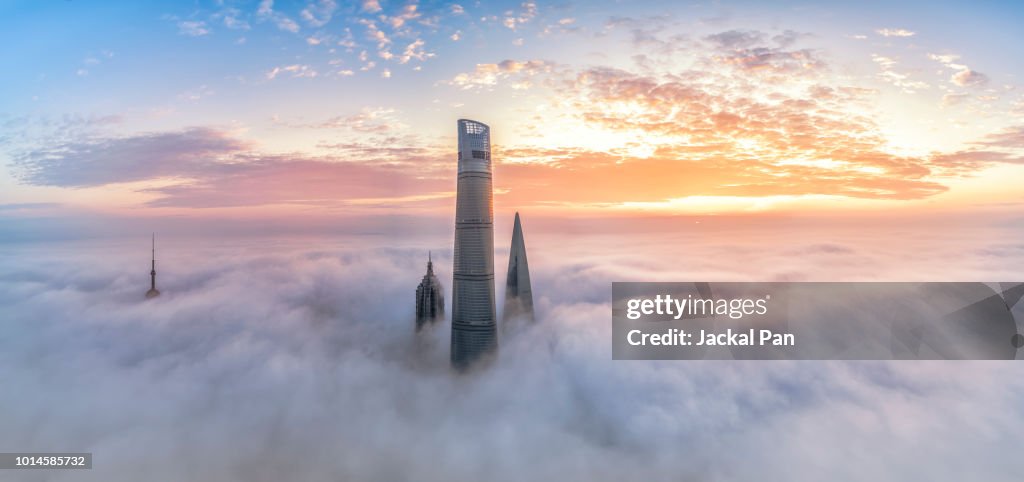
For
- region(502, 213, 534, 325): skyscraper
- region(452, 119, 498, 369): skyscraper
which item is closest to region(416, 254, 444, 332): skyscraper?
region(502, 213, 534, 325): skyscraper

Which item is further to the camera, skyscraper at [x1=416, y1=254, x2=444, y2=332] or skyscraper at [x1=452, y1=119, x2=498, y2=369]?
skyscraper at [x1=416, y1=254, x2=444, y2=332]

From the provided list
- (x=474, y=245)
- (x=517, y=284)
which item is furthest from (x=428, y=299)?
(x=474, y=245)

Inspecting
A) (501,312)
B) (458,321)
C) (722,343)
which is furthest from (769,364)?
(458,321)

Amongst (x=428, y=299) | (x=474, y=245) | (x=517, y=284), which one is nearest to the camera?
(x=474, y=245)

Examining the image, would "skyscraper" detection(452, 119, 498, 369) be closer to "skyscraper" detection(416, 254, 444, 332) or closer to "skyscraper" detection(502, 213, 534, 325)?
"skyscraper" detection(502, 213, 534, 325)

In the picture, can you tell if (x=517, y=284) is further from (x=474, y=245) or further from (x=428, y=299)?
(x=428, y=299)

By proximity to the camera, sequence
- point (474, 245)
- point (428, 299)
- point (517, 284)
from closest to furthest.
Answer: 1. point (474, 245)
2. point (517, 284)
3. point (428, 299)

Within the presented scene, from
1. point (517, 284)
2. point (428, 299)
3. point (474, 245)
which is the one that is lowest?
point (428, 299)
